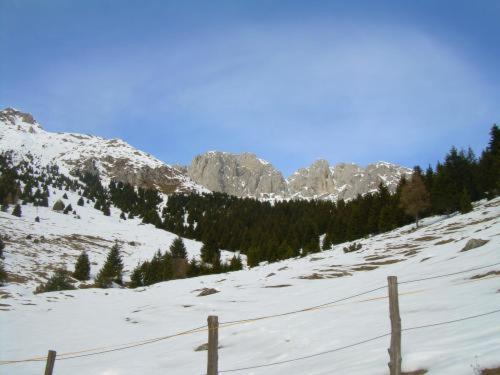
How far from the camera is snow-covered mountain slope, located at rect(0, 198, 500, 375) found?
1065 centimetres

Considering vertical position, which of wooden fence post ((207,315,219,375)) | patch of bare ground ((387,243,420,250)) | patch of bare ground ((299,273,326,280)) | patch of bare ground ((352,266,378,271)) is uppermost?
patch of bare ground ((387,243,420,250))

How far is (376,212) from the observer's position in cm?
8044

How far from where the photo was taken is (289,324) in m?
18.7

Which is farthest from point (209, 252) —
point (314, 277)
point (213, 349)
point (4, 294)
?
point (213, 349)

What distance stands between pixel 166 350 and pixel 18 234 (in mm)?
69133

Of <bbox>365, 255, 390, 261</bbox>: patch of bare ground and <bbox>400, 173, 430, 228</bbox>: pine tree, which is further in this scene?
<bbox>400, 173, 430, 228</bbox>: pine tree

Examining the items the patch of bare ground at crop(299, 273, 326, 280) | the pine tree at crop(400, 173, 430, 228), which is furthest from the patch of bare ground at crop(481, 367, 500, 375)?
the pine tree at crop(400, 173, 430, 228)

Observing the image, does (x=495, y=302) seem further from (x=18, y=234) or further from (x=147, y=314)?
(x=18, y=234)

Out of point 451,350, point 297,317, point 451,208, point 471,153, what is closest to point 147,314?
point 297,317

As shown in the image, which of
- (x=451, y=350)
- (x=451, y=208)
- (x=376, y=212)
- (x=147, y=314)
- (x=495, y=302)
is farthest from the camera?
(x=376, y=212)

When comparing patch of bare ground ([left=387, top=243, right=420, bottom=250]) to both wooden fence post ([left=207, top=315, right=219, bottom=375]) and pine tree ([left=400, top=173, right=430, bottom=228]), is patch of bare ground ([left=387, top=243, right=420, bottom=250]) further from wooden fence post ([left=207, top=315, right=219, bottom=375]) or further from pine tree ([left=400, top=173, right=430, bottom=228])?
wooden fence post ([left=207, top=315, right=219, bottom=375])

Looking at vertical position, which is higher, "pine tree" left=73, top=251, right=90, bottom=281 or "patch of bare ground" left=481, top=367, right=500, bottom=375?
"pine tree" left=73, top=251, right=90, bottom=281

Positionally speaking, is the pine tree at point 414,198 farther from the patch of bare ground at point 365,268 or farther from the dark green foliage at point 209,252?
the dark green foliage at point 209,252

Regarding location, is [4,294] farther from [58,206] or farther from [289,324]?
[58,206]
